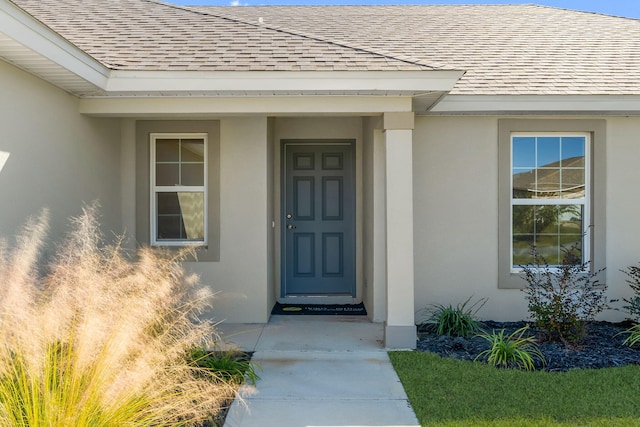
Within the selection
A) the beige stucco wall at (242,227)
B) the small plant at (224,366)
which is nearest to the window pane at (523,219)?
the beige stucco wall at (242,227)

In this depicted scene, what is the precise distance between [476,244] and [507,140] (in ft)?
4.72

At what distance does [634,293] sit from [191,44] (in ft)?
21.1

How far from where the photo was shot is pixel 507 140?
22.7 feet

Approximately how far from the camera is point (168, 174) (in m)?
7.11

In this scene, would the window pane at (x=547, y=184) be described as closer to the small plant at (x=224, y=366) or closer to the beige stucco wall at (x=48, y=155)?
the small plant at (x=224, y=366)

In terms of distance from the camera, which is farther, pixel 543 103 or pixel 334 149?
pixel 334 149

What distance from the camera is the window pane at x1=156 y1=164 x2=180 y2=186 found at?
7.11 meters

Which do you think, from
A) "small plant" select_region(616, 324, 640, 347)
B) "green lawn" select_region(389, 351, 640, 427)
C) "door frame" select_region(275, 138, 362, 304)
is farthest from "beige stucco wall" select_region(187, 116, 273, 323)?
"small plant" select_region(616, 324, 640, 347)

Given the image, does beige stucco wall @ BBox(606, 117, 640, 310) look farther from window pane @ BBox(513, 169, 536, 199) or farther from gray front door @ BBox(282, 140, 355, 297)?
gray front door @ BBox(282, 140, 355, 297)

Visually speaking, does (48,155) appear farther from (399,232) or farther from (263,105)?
(399,232)

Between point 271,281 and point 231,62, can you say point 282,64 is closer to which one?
point 231,62

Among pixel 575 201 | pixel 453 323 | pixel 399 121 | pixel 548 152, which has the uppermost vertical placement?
pixel 399 121

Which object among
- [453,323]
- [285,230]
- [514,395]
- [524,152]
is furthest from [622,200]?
[285,230]

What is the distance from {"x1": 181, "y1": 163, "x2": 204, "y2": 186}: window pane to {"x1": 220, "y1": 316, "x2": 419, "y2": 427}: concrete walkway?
1.97 m
